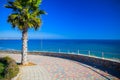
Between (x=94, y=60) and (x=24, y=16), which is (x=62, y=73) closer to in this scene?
(x=94, y=60)

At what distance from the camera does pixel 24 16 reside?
24.6m

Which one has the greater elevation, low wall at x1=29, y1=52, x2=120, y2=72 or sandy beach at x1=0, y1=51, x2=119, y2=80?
low wall at x1=29, y1=52, x2=120, y2=72

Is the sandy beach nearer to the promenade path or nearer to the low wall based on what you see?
the promenade path

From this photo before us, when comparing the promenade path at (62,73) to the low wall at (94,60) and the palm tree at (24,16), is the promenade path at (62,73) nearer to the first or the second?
the low wall at (94,60)

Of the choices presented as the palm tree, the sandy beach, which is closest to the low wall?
the sandy beach

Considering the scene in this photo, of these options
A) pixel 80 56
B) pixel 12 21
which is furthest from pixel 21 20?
pixel 80 56

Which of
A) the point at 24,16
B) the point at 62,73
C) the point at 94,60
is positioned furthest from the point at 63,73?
the point at 24,16

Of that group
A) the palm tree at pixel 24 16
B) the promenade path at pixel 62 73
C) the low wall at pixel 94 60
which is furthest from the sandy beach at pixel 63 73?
the palm tree at pixel 24 16

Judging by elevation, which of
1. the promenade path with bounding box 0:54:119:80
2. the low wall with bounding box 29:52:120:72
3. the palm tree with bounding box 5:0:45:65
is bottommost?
the promenade path with bounding box 0:54:119:80

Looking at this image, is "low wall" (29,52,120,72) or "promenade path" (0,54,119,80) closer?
"promenade path" (0,54,119,80)

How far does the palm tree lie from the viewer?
79.9 feet

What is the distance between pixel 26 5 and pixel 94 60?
9560mm

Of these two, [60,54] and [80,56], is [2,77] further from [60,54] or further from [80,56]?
[60,54]

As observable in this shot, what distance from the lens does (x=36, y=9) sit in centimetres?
2569
